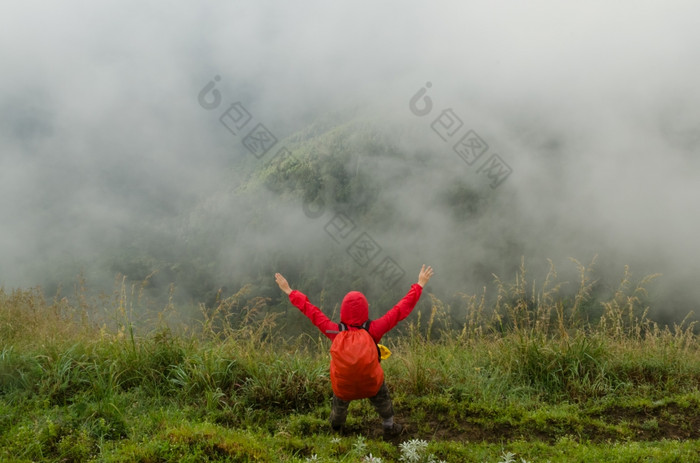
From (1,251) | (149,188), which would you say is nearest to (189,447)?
(1,251)

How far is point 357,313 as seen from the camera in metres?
4.12

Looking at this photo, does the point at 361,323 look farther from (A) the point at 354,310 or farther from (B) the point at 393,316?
(B) the point at 393,316

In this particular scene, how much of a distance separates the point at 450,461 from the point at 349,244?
82603mm

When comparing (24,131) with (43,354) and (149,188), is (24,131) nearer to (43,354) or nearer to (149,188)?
(149,188)

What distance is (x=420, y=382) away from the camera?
17.3 feet

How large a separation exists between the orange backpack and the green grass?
19.5 inches

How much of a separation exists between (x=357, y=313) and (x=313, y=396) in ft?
5.10

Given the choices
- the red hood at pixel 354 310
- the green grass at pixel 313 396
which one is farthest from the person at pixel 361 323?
the green grass at pixel 313 396

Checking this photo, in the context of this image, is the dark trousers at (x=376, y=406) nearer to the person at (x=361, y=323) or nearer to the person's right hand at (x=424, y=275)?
the person at (x=361, y=323)

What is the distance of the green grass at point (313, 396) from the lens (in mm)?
3842

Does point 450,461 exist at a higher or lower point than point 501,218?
higher

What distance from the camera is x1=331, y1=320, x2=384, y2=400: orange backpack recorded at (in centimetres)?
397

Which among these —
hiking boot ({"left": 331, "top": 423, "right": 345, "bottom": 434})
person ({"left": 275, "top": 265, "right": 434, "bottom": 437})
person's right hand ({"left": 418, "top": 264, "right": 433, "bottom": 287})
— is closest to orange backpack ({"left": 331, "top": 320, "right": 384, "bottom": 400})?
person ({"left": 275, "top": 265, "right": 434, "bottom": 437})

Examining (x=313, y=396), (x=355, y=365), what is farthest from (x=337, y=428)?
(x=355, y=365)
